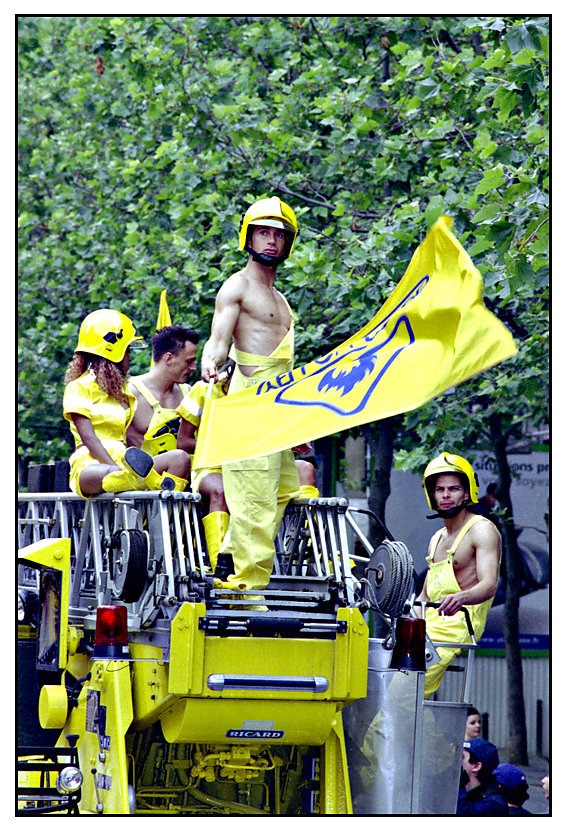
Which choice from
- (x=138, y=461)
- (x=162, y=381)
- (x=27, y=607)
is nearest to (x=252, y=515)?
(x=138, y=461)

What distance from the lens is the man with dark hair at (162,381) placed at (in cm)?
823

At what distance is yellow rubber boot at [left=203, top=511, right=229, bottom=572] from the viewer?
6.54m

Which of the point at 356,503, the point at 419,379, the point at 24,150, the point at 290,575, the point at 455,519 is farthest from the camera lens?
the point at 24,150

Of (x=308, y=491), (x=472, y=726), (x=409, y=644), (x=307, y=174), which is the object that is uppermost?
(x=307, y=174)

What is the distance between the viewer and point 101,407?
775 cm

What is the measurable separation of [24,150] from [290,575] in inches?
502

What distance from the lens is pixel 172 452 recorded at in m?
7.16

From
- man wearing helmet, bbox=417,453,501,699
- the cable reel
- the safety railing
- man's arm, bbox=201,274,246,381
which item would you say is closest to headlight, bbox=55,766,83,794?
the safety railing

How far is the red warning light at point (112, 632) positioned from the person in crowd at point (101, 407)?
3.37 feet

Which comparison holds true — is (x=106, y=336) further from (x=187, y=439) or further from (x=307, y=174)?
(x=307, y=174)

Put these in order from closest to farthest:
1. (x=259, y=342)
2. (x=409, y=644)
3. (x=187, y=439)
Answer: (x=409, y=644)
(x=259, y=342)
(x=187, y=439)

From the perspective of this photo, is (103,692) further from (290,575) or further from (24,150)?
(24,150)

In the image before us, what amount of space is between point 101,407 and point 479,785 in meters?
3.44
